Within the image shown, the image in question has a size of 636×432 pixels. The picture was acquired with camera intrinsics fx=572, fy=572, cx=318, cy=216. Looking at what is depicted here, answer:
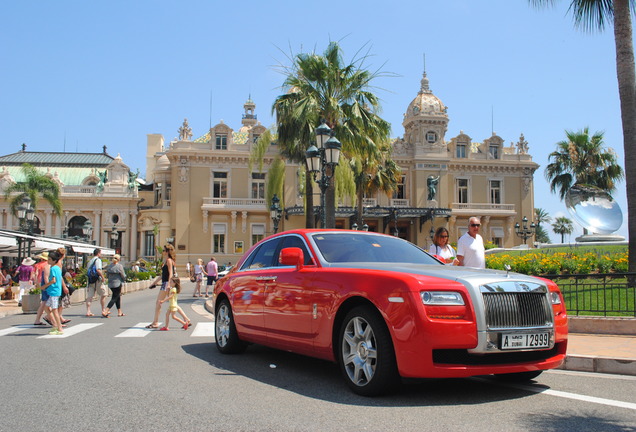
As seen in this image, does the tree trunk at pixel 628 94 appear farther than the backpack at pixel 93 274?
No

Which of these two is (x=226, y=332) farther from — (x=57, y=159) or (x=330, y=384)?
(x=57, y=159)

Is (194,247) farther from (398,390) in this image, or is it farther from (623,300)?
(398,390)

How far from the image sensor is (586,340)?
29.0 ft

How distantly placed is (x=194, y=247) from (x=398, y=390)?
45.0 metres

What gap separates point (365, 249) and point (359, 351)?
1.59 metres

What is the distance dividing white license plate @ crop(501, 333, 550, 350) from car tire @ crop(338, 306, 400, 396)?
995 mm

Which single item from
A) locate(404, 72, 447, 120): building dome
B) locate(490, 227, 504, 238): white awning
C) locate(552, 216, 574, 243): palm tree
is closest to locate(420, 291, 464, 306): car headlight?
locate(404, 72, 447, 120): building dome

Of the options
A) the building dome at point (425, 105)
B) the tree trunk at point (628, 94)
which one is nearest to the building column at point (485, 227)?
the building dome at point (425, 105)

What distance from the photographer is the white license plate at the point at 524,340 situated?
5.03 metres

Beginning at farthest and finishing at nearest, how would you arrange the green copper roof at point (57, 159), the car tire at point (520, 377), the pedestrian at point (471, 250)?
the green copper roof at point (57, 159)
the pedestrian at point (471, 250)
the car tire at point (520, 377)

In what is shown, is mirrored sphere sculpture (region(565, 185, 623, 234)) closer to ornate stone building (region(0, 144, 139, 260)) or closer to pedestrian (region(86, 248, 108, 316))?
pedestrian (region(86, 248, 108, 316))

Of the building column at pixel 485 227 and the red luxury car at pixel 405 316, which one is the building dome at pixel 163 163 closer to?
the building column at pixel 485 227

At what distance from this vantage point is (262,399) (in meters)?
5.23

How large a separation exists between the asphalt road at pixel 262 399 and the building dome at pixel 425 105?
1803 inches
